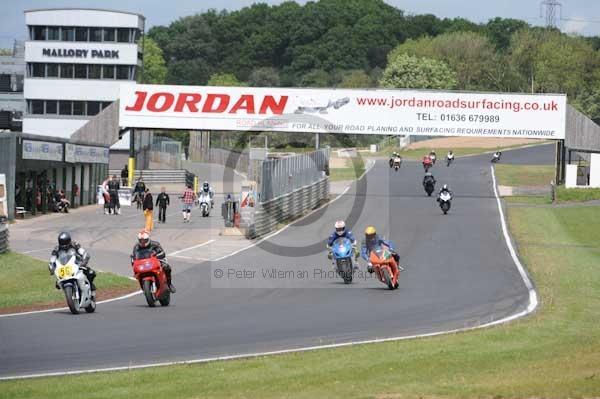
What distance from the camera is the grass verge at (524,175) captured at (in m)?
70.4

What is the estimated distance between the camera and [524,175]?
250ft

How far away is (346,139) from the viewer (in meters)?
118

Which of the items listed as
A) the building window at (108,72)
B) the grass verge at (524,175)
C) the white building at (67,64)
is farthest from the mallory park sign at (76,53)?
the grass verge at (524,175)

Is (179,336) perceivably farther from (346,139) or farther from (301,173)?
(346,139)

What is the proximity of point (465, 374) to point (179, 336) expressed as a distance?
4911 mm

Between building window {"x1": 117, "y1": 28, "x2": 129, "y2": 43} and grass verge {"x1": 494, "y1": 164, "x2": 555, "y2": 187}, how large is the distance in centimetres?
3266

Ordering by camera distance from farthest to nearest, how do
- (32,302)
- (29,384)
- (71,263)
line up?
(32,302)
(71,263)
(29,384)

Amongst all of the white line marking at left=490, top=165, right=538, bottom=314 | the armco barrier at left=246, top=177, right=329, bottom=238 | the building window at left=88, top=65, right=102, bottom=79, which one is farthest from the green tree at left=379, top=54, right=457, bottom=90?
the white line marking at left=490, top=165, right=538, bottom=314


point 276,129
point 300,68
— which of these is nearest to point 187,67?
point 300,68

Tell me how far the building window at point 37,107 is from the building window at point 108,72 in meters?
5.67

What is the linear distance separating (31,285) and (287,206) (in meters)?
21.2

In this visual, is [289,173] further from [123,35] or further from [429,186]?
[123,35]

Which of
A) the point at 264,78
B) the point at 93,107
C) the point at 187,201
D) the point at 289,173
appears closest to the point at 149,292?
the point at 187,201

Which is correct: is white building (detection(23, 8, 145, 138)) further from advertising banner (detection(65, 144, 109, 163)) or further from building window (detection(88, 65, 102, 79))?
advertising banner (detection(65, 144, 109, 163))
